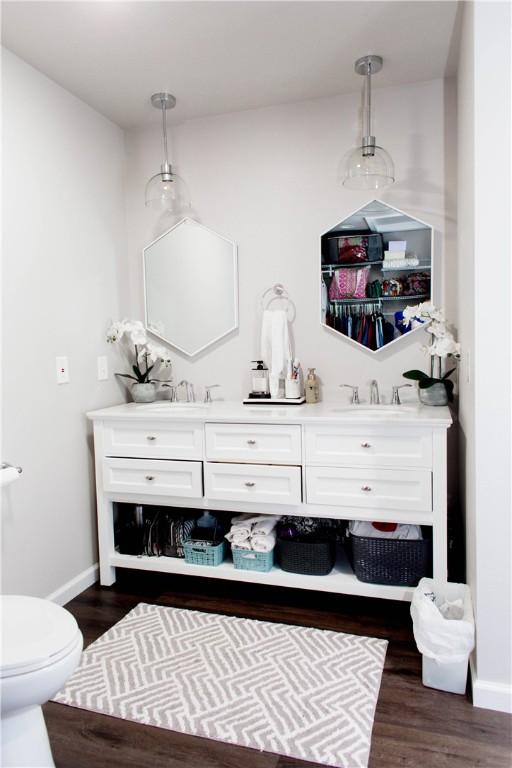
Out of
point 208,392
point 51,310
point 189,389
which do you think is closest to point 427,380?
point 208,392

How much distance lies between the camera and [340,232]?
9.30 ft

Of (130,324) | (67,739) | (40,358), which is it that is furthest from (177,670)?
(130,324)

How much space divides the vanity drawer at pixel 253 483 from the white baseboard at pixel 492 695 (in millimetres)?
963

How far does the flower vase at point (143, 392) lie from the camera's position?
305 cm

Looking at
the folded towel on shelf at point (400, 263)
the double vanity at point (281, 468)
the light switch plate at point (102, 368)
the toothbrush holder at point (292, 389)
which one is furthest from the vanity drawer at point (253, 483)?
the folded towel on shelf at point (400, 263)

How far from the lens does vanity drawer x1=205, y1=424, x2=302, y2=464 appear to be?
94.5 inches

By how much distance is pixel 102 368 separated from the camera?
115 inches

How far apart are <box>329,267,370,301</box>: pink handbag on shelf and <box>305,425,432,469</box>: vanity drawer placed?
33.1 inches

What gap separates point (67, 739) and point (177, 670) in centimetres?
44

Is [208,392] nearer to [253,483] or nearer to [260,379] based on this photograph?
[260,379]

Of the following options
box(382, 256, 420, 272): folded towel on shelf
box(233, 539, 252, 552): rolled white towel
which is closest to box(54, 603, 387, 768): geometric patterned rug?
box(233, 539, 252, 552): rolled white towel

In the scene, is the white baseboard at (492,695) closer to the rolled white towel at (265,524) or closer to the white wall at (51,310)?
the rolled white towel at (265,524)

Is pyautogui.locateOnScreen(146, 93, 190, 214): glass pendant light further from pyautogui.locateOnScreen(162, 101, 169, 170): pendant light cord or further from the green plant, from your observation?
the green plant

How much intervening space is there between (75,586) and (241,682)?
1106 millimetres
